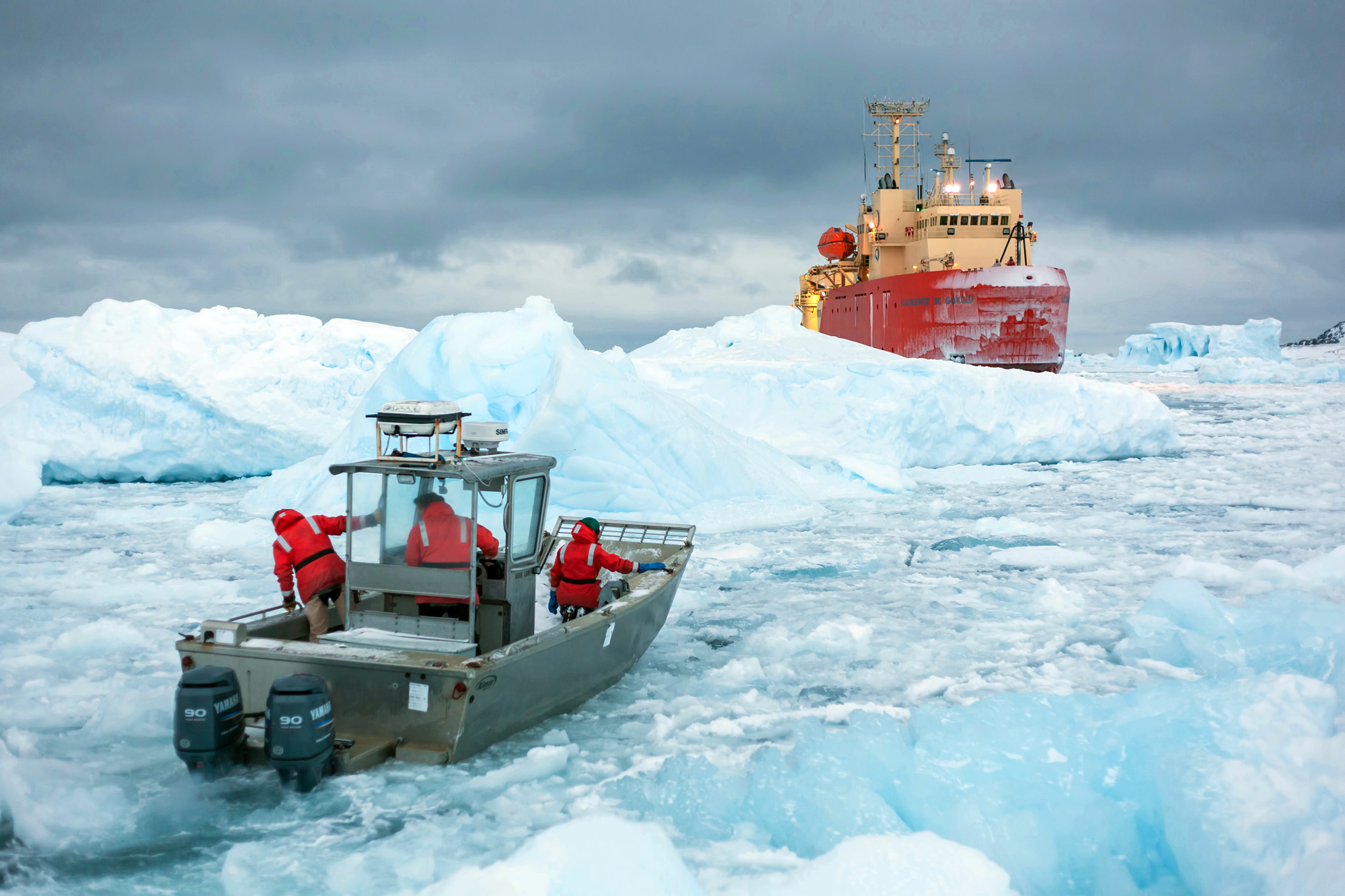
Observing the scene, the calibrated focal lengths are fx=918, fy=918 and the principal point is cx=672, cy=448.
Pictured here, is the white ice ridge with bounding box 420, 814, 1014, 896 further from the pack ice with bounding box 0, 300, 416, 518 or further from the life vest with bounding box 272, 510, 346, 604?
the pack ice with bounding box 0, 300, 416, 518

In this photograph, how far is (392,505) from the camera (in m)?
4.47

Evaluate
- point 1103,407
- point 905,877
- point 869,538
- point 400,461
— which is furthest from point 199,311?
point 905,877

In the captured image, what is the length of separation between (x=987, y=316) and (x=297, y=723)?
73.8ft

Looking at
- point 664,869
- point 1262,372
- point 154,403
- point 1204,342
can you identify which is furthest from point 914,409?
point 1204,342

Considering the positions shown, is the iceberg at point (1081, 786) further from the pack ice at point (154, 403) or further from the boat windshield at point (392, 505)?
the pack ice at point (154, 403)

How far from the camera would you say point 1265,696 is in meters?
3.93

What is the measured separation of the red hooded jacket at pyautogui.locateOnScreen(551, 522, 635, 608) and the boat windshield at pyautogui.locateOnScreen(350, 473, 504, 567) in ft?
2.47

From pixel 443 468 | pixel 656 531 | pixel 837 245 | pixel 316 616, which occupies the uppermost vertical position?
pixel 837 245

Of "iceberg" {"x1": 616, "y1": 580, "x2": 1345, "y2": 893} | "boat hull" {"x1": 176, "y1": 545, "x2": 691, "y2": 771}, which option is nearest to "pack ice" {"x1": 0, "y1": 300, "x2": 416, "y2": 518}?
"boat hull" {"x1": 176, "y1": 545, "x2": 691, "y2": 771}

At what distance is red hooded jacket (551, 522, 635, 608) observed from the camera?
5.10m

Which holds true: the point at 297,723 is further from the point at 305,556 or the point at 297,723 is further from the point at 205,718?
the point at 305,556

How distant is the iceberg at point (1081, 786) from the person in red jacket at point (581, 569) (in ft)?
4.15

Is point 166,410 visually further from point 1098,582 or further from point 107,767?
point 1098,582

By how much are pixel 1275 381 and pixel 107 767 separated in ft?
183
